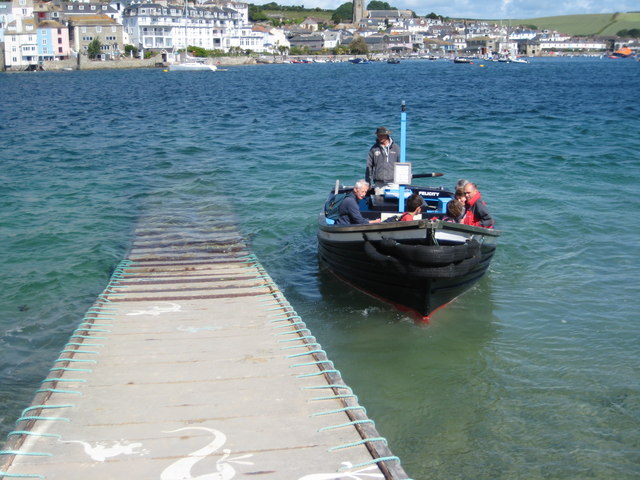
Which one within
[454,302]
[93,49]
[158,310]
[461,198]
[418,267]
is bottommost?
[454,302]

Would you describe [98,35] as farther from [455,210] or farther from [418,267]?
[418,267]

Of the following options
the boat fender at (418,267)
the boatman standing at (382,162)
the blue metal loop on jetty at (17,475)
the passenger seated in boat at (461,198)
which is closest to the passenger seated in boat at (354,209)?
the boat fender at (418,267)

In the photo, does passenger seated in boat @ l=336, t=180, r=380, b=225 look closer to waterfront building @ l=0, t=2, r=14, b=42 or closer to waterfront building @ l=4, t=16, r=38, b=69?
waterfront building @ l=4, t=16, r=38, b=69

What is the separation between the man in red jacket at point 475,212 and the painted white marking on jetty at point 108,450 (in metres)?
7.40

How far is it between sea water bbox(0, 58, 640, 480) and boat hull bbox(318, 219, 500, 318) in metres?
0.47

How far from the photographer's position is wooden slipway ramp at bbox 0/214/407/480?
564cm

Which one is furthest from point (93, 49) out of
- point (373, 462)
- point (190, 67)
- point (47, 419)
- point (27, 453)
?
point (373, 462)

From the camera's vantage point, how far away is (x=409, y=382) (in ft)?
30.0

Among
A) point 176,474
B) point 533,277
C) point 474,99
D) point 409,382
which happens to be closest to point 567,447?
point 409,382

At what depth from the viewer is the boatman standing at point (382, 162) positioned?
1362cm

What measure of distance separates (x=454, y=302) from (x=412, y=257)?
2.29 metres

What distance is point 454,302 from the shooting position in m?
12.1

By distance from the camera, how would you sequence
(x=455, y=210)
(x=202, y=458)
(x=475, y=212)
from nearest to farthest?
(x=202, y=458), (x=455, y=210), (x=475, y=212)

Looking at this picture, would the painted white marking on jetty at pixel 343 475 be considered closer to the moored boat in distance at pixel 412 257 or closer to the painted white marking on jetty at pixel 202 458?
the painted white marking on jetty at pixel 202 458
